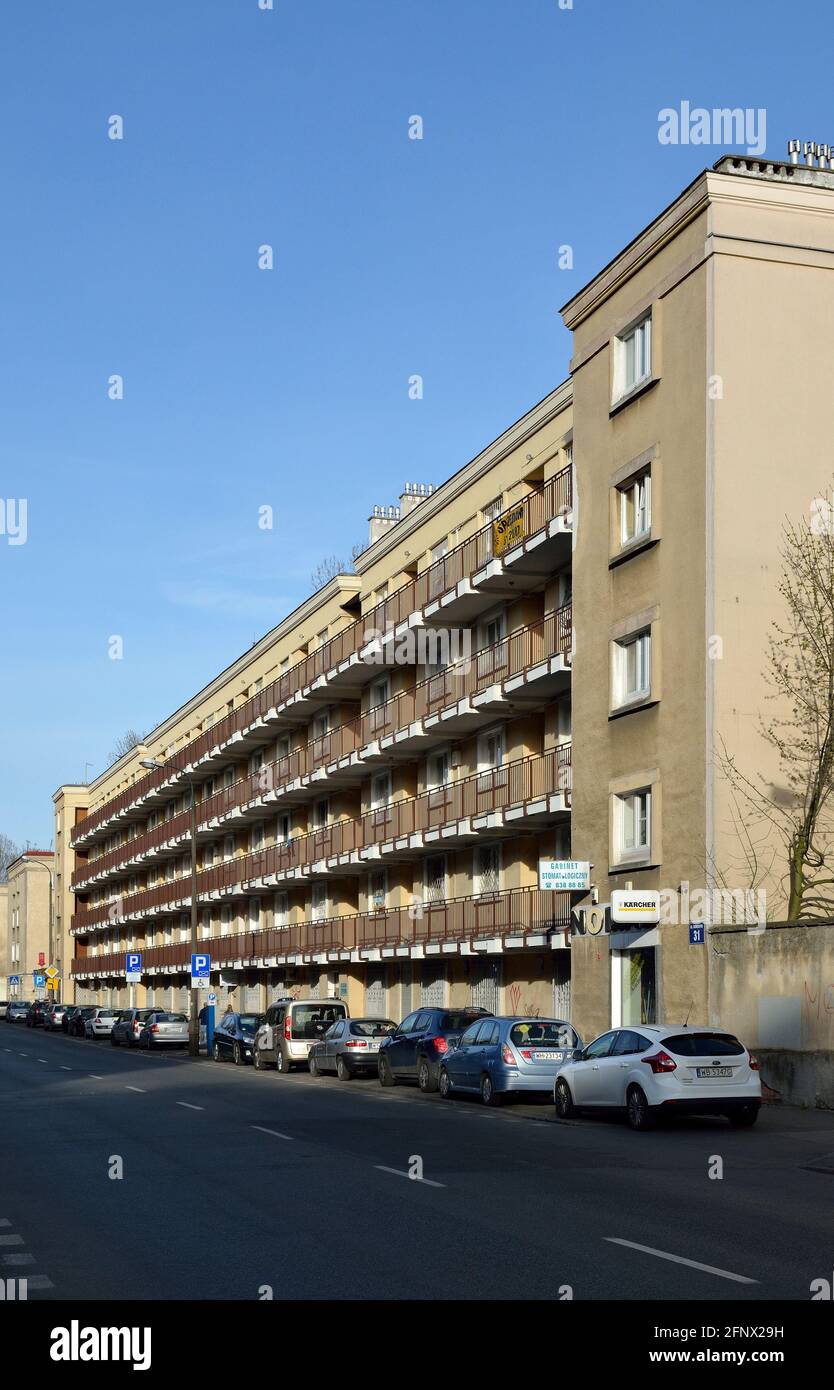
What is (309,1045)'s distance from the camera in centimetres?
3834

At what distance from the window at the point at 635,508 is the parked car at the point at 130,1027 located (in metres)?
32.7

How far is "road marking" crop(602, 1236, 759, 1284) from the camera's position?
9406mm

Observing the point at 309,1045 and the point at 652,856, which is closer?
the point at 652,856

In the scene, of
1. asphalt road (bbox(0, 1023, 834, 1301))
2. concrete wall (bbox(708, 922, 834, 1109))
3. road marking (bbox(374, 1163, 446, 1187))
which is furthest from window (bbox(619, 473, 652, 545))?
road marking (bbox(374, 1163, 446, 1187))

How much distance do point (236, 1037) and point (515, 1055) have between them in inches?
778

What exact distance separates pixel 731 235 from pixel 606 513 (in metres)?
5.82

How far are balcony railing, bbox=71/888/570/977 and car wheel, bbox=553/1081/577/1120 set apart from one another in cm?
1052

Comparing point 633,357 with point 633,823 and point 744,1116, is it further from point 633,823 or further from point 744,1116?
point 744,1116

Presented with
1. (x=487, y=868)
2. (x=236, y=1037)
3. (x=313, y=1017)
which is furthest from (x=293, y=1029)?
(x=487, y=868)

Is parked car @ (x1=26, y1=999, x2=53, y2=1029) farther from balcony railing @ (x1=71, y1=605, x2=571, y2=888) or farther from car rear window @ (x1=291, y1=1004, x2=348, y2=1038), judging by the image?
car rear window @ (x1=291, y1=1004, x2=348, y2=1038)

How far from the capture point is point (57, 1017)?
265ft
